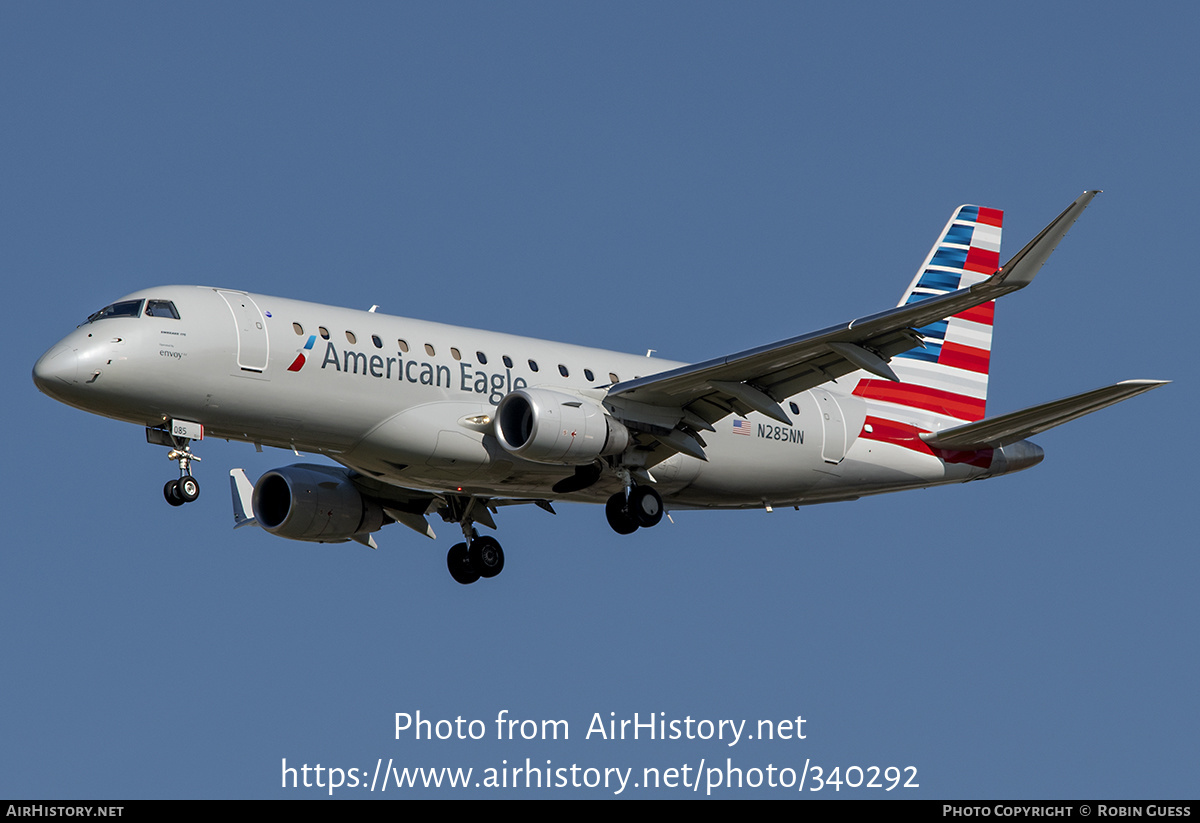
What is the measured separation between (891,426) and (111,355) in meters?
17.8

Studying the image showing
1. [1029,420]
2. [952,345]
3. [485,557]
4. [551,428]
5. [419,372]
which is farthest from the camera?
[952,345]

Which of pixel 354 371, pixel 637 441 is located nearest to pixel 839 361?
pixel 637 441

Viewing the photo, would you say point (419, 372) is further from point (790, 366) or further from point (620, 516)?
point (790, 366)

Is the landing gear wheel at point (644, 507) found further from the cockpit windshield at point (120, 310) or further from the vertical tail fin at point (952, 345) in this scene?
the cockpit windshield at point (120, 310)

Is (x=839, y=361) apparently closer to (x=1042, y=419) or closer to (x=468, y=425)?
(x=1042, y=419)

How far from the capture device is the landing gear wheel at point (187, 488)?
29578 mm

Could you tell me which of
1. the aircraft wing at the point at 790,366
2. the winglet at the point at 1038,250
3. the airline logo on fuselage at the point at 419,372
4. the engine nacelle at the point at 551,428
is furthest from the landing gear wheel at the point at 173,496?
the winglet at the point at 1038,250

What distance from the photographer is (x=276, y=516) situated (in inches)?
1448

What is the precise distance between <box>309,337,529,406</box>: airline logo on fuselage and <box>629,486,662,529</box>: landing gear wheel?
336 centimetres

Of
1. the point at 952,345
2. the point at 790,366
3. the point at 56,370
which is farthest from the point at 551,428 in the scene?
the point at 952,345

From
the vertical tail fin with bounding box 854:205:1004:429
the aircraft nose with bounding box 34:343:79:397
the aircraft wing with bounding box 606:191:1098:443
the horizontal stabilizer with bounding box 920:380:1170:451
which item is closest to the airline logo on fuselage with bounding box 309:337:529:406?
the aircraft wing with bounding box 606:191:1098:443

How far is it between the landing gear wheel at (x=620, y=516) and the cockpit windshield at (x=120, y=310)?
34.3 feet

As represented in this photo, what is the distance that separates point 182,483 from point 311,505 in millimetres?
6877

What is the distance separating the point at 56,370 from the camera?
29.1 metres
